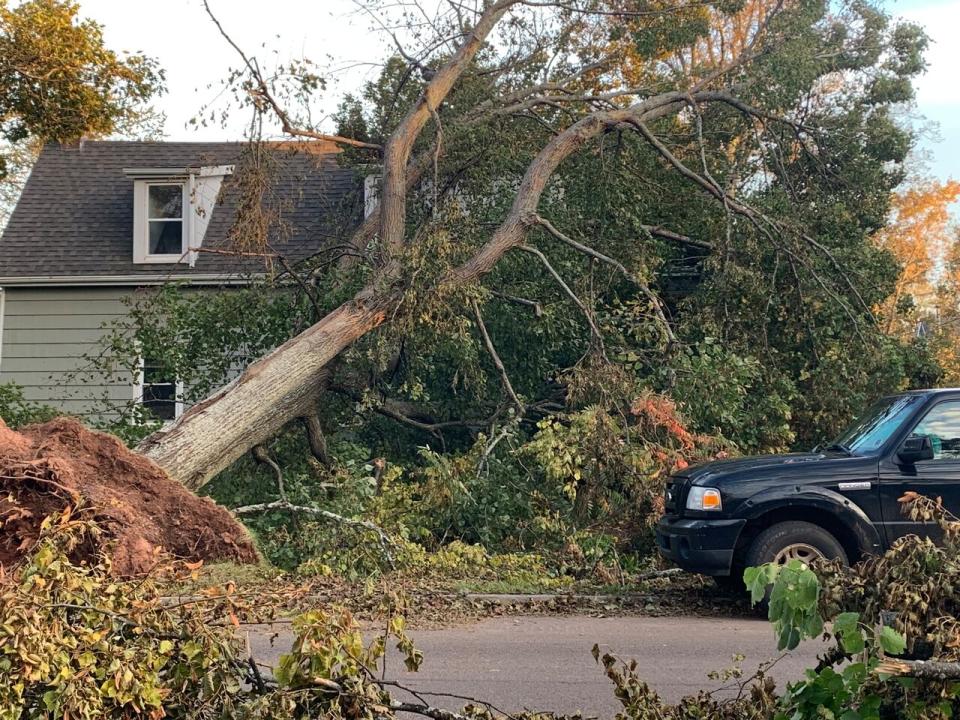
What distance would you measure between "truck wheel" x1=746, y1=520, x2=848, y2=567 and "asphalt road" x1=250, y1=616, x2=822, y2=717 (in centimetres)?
54

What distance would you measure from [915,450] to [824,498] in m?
0.80

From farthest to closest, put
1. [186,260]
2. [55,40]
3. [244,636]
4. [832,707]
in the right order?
[186,260] < [55,40] < [244,636] < [832,707]

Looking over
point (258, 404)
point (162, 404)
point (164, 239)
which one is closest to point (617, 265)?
point (258, 404)

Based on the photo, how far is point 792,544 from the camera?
8258mm

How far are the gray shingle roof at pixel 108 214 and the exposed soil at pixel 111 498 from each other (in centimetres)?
778

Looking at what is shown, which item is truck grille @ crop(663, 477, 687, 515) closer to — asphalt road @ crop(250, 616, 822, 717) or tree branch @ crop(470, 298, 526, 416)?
asphalt road @ crop(250, 616, 822, 717)

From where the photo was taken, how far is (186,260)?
1869cm

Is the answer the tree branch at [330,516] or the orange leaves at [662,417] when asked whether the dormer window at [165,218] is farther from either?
the orange leaves at [662,417]

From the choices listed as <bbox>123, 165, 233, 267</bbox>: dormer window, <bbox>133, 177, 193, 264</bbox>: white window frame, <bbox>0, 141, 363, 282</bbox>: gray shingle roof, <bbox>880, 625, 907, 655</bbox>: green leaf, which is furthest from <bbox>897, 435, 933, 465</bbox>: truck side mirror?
<bbox>133, 177, 193, 264</bbox>: white window frame

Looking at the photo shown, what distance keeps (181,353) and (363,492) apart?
12.5ft

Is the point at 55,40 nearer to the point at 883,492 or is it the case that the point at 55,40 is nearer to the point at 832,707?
the point at 883,492

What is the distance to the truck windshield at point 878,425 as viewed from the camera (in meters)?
8.64

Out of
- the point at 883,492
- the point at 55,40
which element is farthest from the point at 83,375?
the point at 883,492

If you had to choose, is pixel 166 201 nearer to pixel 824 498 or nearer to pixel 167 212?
pixel 167 212
